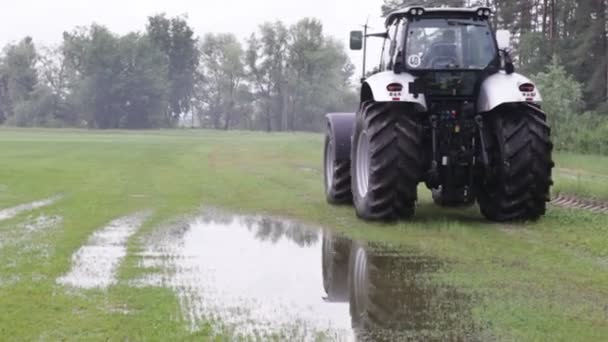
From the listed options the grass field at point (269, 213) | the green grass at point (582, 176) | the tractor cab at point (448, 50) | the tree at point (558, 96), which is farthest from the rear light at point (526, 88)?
the tree at point (558, 96)

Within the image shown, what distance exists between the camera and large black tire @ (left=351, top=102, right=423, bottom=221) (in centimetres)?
962

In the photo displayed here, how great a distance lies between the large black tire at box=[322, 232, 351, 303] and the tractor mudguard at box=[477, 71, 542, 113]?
102 inches

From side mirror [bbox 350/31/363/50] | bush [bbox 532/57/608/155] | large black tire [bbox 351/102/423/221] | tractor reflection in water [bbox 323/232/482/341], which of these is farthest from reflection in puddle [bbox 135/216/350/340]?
bush [bbox 532/57/608/155]

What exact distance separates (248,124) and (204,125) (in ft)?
33.4

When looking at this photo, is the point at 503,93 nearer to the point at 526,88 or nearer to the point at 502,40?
the point at 526,88

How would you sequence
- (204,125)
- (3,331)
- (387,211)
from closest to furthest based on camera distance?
(3,331)
(387,211)
(204,125)

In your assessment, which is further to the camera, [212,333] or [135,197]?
[135,197]

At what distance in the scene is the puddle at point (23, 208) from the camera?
1094cm

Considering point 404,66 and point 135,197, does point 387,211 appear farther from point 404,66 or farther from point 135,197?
point 135,197

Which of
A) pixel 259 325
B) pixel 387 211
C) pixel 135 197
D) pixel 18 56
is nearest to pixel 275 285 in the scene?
pixel 259 325

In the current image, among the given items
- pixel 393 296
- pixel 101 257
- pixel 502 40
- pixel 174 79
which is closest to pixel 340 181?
pixel 502 40

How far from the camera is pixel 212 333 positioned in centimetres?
495

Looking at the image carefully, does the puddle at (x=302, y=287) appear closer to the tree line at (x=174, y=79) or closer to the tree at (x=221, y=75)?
the tree line at (x=174, y=79)

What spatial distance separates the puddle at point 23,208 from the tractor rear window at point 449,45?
19.4ft
